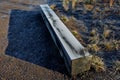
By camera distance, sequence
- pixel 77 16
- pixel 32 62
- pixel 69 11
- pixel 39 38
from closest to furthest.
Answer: pixel 32 62, pixel 39 38, pixel 77 16, pixel 69 11

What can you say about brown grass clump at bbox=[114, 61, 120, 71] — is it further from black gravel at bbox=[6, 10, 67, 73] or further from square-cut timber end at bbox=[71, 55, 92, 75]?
black gravel at bbox=[6, 10, 67, 73]

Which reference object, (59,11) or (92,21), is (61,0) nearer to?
(59,11)

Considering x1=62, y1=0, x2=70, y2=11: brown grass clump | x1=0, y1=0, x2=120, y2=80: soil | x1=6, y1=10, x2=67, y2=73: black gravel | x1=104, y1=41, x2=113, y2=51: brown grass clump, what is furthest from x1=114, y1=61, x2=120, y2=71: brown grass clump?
x1=62, y1=0, x2=70, y2=11: brown grass clump

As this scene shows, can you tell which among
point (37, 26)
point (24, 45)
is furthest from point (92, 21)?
point (24, 45)

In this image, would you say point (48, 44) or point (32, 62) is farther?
point (48, 44)

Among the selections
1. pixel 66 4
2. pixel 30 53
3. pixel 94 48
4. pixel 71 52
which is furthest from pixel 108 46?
pixel 66 4

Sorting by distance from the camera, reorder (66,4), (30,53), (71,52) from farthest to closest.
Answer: (66,4), (30,53), (71,52)

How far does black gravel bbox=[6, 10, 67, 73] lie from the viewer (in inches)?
162

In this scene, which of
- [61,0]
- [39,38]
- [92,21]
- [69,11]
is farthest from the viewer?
[61,0]

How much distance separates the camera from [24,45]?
15.6 ft

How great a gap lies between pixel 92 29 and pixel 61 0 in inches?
113

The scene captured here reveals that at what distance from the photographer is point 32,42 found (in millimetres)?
4871

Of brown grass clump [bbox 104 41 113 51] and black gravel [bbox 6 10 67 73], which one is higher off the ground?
brown grass clump [bbox 104 41 113 51]

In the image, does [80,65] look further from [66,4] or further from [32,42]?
[66,4]
